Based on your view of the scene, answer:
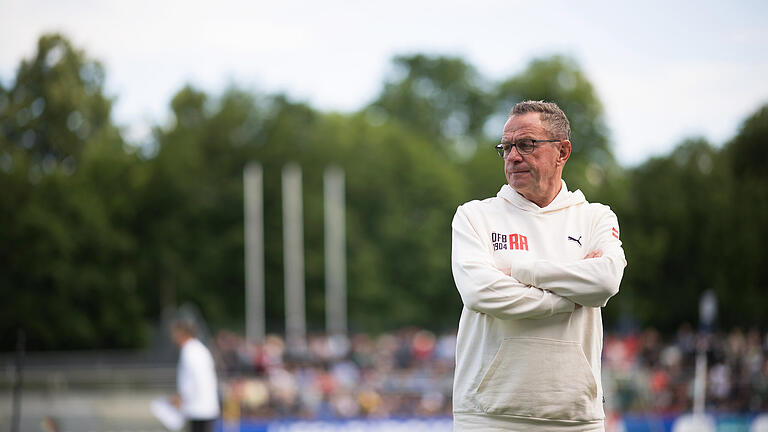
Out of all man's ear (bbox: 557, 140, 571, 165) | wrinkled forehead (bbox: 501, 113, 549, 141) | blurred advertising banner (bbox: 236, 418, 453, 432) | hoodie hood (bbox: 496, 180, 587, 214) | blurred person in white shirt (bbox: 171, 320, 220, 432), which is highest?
wrinkled forehead (bbox: 501, 113, 549, 141)

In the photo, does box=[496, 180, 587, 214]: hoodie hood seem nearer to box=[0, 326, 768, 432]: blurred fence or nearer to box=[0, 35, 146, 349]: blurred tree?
box=[0, 326, 768, 432]: blurred fence

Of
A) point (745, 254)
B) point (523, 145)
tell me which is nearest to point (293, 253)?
point (745, 254)

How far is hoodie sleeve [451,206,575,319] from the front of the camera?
11.0 feet

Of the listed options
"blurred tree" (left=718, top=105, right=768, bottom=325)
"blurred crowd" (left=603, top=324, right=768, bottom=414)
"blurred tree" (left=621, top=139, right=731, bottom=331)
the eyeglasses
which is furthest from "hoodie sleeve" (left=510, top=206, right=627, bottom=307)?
"blurred tree" (left=718, top=105, right=768, bottom=325)

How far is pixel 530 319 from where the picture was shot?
11.3 feet

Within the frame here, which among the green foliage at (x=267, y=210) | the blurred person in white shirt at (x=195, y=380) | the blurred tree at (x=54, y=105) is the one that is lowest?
the blurred person in white shirt at (x=195, y=380)

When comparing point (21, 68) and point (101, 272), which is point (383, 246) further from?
point (21, 68)

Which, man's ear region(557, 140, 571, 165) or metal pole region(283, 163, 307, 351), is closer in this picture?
man's ear region(557, 140, 571, 165)

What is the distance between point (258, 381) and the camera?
1850cm

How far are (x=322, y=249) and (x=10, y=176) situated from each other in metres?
12.9

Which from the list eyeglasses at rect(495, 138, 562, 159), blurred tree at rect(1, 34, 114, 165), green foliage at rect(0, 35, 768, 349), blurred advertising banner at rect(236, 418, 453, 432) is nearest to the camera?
eyeglasses at rect(495, 138, 562, 159)

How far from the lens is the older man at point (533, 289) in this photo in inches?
133

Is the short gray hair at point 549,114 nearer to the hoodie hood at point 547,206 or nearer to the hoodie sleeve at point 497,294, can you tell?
the hoodie hood at point 547,206

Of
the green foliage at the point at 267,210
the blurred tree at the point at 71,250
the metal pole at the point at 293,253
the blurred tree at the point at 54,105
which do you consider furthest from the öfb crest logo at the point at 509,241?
the blurred tree at the point at 54,105
